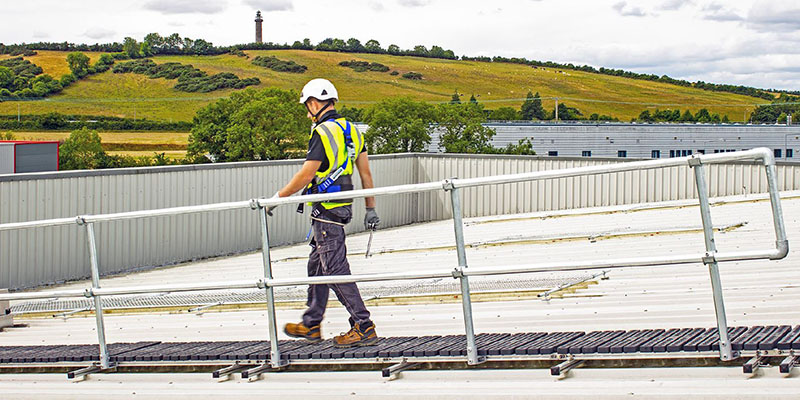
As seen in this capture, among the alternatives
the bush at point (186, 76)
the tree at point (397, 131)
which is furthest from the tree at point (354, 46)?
the tree at point (397, 131)

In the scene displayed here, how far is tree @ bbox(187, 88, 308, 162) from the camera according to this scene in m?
77.8

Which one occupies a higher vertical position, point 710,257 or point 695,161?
point 695,161

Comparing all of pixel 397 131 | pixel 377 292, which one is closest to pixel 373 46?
pixel 397 131

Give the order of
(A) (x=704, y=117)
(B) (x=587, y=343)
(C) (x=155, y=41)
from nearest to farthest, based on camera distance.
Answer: (B) (x=587, y=343) → (A) (x=704, y=117) → (C) (x=155, y=41)

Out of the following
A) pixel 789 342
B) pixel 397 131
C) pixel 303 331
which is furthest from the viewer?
pixel 397 131

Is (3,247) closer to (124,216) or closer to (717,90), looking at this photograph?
(124,216)

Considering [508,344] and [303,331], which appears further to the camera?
[303,331]

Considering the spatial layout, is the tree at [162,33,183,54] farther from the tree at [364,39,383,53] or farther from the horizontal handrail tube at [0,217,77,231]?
the horizontal handrail tube at [0,217,77,231]

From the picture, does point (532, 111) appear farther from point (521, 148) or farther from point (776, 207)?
point (776, 207)

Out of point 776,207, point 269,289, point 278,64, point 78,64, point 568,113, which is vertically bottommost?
point 269,289

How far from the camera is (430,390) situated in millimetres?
4992

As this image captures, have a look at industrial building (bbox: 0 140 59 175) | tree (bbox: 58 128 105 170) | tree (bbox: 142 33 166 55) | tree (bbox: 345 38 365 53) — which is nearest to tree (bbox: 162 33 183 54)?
tree (bbox: 142 33 166 55)

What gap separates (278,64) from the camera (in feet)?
557

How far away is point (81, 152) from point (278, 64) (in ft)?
273
